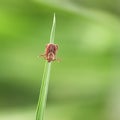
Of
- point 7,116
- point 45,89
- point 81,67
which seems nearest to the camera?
point 45,89

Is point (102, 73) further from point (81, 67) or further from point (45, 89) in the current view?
point (45, 89)

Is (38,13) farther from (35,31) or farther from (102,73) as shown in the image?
(102,73)

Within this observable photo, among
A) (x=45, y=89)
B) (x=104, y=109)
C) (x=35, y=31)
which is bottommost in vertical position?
(x=45, y=89)

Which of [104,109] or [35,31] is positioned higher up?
[35,31]

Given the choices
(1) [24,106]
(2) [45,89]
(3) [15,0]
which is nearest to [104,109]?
(1) [24,106]

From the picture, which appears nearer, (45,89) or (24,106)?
(45,89)

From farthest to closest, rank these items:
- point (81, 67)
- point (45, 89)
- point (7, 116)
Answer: point (81, 67) < point (7, 116) < point (45, 89)
